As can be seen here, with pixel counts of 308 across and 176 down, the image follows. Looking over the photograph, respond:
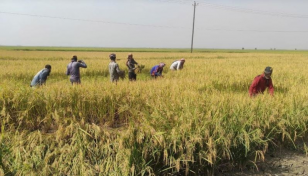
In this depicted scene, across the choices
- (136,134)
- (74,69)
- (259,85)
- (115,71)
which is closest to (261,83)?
(259,85)

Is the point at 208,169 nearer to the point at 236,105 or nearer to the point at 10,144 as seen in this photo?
the point at 236,105

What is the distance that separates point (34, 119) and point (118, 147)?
1.89 metres

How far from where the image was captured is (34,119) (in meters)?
3.87

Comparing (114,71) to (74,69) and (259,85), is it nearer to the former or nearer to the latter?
(74,69)

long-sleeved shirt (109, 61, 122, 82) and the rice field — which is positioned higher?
long-sleeved shirt (109, 61, 122, 82)

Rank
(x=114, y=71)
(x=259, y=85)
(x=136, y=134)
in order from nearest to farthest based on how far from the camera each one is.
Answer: (x=136, y=134) < (x=259, y=85) < (x=114, y=71)

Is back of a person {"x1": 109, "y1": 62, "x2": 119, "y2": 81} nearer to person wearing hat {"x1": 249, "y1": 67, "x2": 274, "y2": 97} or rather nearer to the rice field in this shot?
the rice field

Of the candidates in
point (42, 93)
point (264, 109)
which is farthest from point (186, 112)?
point (42, 93)

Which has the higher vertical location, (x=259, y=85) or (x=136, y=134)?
(x=259, y=85)

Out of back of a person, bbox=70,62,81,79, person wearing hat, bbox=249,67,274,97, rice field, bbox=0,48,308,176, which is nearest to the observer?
rice field, bbox=0,48,308,176

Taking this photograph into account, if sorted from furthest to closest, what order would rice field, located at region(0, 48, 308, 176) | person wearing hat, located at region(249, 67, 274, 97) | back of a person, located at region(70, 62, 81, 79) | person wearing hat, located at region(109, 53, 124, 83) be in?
back of a person, located at region(70, 62, 81, 79) < person wearing hat, located at region(109, 53, 124, 83) < person wearing hat, located at region(249, 67, 274, 97) < rice field, located at region(0, 48, 308, 176)

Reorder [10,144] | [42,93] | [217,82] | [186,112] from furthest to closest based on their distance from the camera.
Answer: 1. [217,82]
2. [42,93]
3. [186,112]
4. [10,144]

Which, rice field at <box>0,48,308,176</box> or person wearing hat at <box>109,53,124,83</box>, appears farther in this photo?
person wearing hat at <box>109,53,124,83</box>

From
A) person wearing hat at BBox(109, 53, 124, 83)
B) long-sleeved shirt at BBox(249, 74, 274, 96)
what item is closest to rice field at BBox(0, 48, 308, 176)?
long-sleeved shirt at BBox(249, 74, 274, 96)
